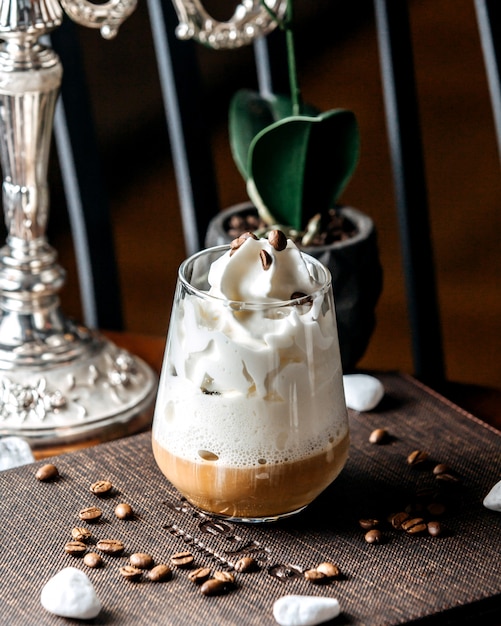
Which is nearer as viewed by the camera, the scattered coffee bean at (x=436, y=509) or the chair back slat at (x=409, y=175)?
the scattered coffee bean at (x=436, y=509)

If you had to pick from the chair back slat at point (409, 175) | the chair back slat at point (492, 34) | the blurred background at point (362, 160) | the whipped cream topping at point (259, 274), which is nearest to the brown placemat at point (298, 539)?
the whipped cream topping at point (259, 274)

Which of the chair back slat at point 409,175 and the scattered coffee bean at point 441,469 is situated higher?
the chair back slat at point 409,175

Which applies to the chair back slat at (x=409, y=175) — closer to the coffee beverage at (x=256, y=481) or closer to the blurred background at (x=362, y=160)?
the coffee beverage at (x=256, y=481)

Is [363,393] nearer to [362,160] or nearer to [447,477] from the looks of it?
[447,477]

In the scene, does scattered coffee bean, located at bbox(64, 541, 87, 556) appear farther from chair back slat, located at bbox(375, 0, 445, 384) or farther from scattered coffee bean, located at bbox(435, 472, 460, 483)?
chair back slat, located at bbox(375, 0, 445, 384)

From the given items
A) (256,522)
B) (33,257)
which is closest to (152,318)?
(33,257)
